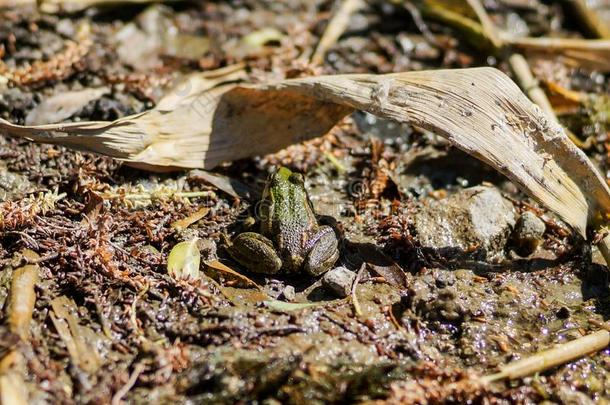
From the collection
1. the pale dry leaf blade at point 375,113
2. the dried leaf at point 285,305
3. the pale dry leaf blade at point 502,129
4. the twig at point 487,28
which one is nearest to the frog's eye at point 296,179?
the pale dry leaf blade at point 375,113

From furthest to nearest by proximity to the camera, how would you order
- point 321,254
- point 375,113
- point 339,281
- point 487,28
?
point 487,28
point 375,113
point 321,254
point 339,281

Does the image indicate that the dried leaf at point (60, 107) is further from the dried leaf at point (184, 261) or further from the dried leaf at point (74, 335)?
the dried leaf at point (74, 335)

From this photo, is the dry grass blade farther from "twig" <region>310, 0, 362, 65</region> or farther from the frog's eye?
"twig" <region>310, 0, 362, 65</region>

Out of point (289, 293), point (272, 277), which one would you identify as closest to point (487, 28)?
point (272, 277)

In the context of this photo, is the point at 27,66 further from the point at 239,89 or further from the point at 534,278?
the point at 534,278

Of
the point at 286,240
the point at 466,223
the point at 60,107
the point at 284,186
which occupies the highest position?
the point at 466,223

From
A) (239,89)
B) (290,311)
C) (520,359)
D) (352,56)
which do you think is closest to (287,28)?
(352,56)

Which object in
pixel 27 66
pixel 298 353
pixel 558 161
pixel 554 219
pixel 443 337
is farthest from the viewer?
pixel 27 66

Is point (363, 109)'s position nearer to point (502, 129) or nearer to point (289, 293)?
point (502, 129)
